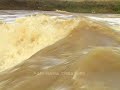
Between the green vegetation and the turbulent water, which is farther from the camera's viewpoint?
the green vegetation

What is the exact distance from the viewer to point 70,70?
27.5 feet

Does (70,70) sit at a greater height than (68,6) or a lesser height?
greater

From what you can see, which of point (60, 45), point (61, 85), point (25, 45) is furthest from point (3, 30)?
point (61, 85)

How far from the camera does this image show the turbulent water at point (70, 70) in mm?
7613

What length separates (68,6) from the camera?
36062mm

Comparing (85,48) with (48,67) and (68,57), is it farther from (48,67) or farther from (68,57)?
(48,67)

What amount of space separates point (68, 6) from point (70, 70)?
28.0m

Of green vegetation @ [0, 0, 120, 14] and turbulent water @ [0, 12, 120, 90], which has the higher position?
turbulent water @ [0, 12, 120, 90]

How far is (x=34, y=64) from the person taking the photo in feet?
30.8

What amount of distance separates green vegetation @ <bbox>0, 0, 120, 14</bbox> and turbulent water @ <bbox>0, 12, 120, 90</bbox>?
80.0ft

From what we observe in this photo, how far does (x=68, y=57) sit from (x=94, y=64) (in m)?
1.25

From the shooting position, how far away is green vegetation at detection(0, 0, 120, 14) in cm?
3562

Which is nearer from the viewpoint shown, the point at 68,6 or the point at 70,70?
the point at 70,70

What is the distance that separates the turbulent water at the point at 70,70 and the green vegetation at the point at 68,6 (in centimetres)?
2439
